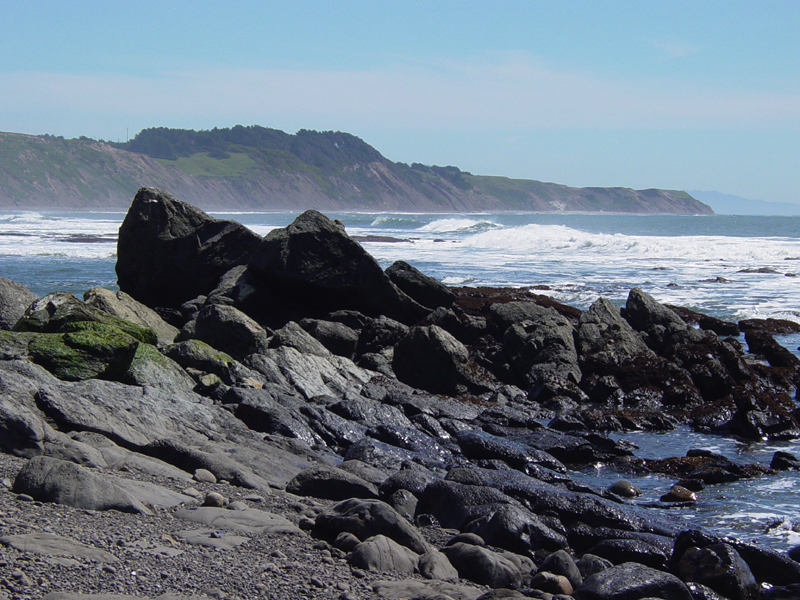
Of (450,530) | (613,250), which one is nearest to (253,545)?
(450,530)

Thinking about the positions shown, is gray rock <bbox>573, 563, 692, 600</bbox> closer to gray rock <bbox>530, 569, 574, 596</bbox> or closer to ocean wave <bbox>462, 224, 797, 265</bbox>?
gray rock <bbox>530, 569, 574, 596</bbox>

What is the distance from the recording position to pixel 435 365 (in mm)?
12539

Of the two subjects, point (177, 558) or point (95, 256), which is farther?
point (95, 256)

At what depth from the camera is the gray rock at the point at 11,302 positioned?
465 inches

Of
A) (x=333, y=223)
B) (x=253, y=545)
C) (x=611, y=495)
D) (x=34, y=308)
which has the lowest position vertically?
(x=611, y=495)

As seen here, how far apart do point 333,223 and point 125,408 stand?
28.6 ft

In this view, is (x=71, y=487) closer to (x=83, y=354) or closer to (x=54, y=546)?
(x=54, y=546)

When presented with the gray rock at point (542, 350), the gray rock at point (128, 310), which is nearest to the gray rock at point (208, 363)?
the gray rock at point (128, 310)

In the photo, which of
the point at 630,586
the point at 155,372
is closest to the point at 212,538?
the point at 630,586

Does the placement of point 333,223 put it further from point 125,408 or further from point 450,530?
point 450,530

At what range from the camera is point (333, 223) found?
15531mm

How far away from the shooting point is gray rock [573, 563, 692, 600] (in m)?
5.00

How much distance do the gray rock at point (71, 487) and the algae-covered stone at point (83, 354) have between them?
10.7 ft

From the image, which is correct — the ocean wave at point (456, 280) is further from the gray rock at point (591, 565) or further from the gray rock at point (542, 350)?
the gray rock at point (591, 565)
